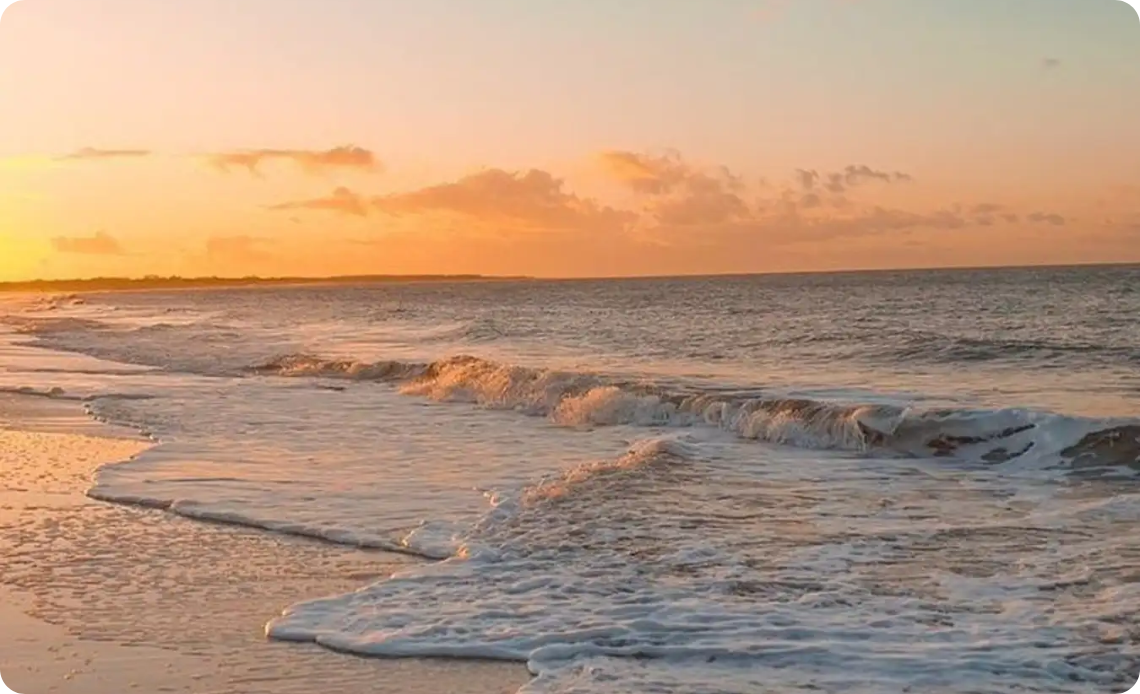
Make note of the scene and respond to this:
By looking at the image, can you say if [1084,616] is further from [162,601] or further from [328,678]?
[162,601]

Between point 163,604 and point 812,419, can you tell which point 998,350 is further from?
point 163,604

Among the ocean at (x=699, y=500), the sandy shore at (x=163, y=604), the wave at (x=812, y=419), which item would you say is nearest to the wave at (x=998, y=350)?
the ocean at (x=699, y=500)

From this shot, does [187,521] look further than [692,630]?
Yes

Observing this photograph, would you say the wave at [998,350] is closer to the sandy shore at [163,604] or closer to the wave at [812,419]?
the wave at [812,419]

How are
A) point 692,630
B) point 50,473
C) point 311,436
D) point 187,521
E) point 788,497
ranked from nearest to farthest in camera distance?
point 692,630 → point 187,521 → point 788,497 → point 50,473 → point 311,436

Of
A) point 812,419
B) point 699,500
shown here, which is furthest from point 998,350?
point 699,500

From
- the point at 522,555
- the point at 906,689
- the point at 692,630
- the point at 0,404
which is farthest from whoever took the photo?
the point at 0,404

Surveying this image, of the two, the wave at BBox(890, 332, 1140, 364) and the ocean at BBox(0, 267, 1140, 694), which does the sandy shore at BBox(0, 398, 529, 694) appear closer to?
the ocean at BBox(0, 267, 1140, 694)

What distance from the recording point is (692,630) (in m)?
6.37

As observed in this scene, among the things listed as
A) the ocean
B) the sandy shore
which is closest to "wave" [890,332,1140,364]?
the ocean

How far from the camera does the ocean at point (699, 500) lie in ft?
20.1

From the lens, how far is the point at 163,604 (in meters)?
6.88

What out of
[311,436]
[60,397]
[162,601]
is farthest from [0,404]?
[162,601]

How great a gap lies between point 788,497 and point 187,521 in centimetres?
Answer: 505
